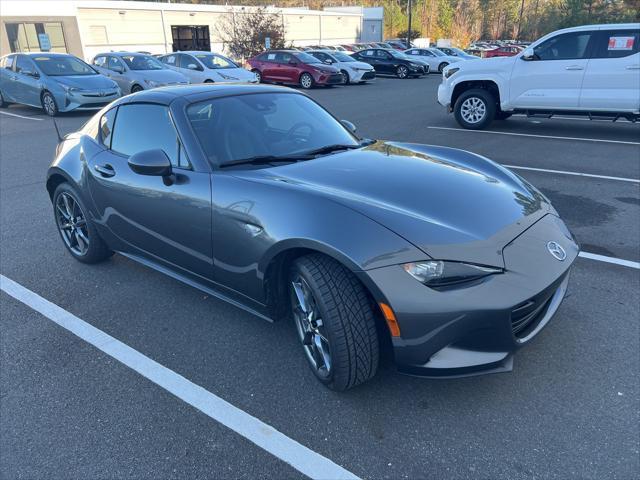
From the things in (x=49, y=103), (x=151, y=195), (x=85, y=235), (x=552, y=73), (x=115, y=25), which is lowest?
(x=85, y=235)

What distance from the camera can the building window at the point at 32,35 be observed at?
29266mm

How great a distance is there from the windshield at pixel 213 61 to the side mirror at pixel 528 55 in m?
10.6

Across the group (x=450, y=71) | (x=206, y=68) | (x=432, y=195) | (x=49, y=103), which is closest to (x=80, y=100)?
(x=49, y=103)

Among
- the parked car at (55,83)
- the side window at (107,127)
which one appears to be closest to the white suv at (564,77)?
the side window at (107,127)

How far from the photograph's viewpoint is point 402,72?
2628cm

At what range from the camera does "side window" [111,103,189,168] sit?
3.16m

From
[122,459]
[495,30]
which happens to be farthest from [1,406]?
[495,30]

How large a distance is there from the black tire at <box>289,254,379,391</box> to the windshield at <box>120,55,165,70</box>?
48.9 ft

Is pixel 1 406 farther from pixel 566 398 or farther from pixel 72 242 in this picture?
pixel 566 398

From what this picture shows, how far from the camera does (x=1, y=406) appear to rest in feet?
8.46

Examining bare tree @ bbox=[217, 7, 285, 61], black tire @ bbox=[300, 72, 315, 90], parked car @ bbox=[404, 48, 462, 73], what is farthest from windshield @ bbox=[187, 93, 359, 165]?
bare tree @ bbox=[217, 7, 285, 61]

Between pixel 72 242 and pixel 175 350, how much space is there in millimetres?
1969

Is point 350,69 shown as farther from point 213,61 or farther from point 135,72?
point 135,72

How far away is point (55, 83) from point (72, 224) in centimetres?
1022
